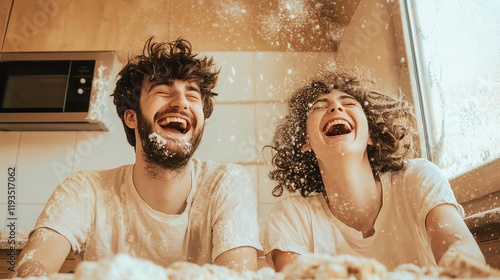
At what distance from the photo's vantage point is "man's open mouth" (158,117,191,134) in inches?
20.4

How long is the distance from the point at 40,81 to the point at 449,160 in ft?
2.03

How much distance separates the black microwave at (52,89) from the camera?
0.59 m

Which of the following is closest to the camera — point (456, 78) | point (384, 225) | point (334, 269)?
point (334, 269)

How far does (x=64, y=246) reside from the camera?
479 mm

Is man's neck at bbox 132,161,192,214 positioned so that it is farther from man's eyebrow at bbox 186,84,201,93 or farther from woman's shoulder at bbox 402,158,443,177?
woman's shoulder at bbox 402,158,443,177

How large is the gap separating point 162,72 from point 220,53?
12cm

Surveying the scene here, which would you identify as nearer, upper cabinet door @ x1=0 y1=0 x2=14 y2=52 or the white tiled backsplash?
the white tiled backsplash

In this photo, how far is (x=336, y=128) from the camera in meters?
Result: 0.52

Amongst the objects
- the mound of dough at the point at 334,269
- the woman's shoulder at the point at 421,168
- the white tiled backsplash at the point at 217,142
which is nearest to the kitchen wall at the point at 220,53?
the white tiled backsplash at the point at 217,142

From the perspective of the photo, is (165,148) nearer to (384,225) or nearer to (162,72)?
(162,72)

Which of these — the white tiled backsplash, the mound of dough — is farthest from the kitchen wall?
the mound of dough

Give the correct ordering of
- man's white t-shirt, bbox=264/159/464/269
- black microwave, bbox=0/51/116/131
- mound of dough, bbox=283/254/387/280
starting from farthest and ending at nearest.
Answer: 1. black microwave, bbox=0/51/116/131
2. man's white t-shirt, bbox=264/159/464/269
3. mound of dough, bbox=283/254/387/280

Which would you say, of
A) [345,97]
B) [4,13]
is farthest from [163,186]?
[4,13]

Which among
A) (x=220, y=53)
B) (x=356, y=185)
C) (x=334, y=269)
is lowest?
(x=334, y=269)
